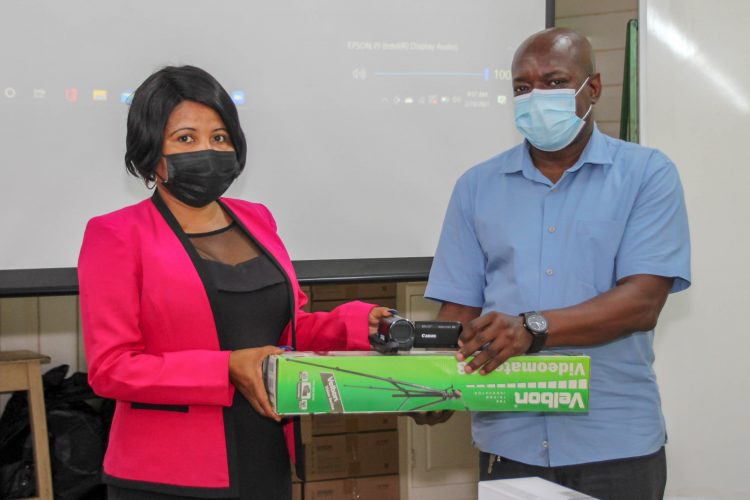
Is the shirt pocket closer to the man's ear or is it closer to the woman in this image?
the man's ear

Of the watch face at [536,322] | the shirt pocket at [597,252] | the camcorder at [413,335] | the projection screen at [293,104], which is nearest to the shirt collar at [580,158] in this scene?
the shirt pocket at [597,252]

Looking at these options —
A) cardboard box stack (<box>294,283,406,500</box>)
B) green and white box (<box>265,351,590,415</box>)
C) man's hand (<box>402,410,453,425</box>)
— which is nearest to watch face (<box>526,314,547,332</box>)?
green and white box (<box>265,351,590,415</box>)

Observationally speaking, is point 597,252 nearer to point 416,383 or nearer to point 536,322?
point 536,322

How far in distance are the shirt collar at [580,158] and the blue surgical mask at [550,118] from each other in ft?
0.12

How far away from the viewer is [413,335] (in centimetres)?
139

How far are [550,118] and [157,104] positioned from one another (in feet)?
2.47

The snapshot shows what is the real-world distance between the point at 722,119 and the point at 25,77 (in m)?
2.11

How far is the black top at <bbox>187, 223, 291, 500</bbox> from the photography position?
1.49 metres

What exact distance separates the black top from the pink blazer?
4 cm

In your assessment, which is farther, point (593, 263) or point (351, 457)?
point (351, 457)

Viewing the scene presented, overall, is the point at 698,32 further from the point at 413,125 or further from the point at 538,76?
the point at 538,76

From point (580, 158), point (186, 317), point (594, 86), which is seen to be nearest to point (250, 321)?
point (186, 317)

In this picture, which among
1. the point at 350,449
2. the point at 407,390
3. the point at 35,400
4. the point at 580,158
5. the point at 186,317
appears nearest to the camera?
the point at 407,390

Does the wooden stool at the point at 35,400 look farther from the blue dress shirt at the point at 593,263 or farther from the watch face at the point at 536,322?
the watch face at the point at 536,322
